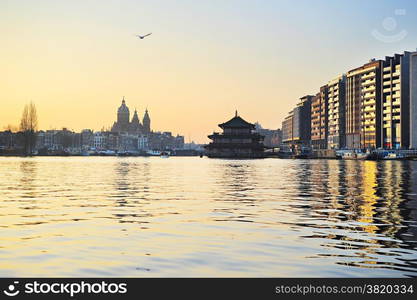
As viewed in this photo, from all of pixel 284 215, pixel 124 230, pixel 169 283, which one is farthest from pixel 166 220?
pixel 169 283

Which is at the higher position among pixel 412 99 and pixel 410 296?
pixel 412 99

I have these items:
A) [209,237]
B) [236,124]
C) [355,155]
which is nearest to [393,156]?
[355,155]

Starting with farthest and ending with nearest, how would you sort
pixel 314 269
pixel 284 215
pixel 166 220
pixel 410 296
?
pixel 284 215 < pixel 166 220 < pixel 314 269 < pixel 410 296

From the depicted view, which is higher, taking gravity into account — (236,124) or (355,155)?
(236,124)

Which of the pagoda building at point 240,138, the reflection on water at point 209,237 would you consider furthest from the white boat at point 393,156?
the reflection on water at point 209,237

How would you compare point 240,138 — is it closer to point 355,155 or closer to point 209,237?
point 355,155

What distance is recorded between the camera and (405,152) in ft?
554

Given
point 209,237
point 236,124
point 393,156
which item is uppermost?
point 236,124

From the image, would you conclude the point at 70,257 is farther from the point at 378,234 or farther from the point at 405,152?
the point at 405,152

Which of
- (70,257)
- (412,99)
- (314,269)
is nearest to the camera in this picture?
(314,269)

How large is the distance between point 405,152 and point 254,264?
6584 inches

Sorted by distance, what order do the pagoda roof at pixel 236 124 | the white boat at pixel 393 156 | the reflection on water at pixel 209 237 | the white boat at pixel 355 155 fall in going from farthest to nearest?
1. the pagoda roof at pixel 236 124
2. the white boat at pixel 355 155
3. the white boat at pixel 393 156
4. the reflection on water at pixel 209 237

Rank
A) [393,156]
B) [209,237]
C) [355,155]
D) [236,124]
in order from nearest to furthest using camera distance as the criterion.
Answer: [209,237], [393,156], [355,155], [236,124]

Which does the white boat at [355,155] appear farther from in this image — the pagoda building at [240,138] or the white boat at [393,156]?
the pagoda building at [240,138]
